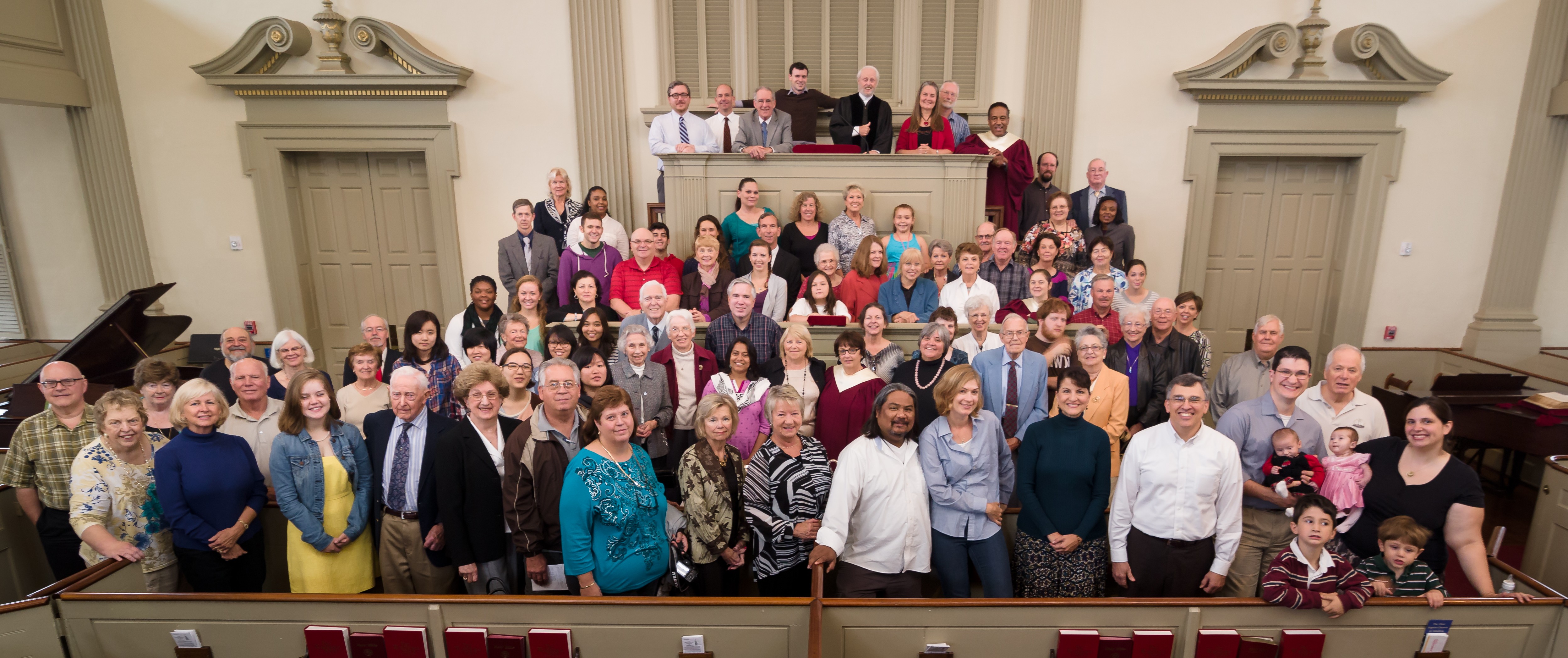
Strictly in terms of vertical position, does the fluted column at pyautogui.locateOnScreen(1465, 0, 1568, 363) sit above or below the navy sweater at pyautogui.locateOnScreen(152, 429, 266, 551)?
above

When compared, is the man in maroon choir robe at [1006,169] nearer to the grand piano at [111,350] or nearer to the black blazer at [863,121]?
the black blazer at [863,121]

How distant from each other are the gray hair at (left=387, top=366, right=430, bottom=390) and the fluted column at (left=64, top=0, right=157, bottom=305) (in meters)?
6.31

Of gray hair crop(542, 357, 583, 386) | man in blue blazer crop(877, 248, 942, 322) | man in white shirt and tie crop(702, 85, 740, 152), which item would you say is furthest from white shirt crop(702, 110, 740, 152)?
gray hair crop(542, 357, 583, 386)

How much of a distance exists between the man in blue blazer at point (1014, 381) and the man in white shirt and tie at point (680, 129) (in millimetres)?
3236

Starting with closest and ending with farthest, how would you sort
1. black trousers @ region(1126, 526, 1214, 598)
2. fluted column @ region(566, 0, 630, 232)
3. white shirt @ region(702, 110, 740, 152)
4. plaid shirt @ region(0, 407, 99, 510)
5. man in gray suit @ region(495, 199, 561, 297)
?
black trousers @ region(1126, 526, 1214, 598), plaid shirt @ region(0, 407, 99, 510), man in gray suit @ region(495, 199, 561, 297), white shirt @ region(702, 110, 740, 152), fluted column @ region(566, 0, 630, 232)

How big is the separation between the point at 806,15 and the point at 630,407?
5780 millimetres

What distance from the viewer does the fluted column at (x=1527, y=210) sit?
266 inches

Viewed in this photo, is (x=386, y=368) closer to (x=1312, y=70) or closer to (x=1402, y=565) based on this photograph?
(x=1402, y=565)

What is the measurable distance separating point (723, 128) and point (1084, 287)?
3361 mm

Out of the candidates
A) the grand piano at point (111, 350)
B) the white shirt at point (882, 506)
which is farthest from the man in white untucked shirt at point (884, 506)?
the grand piano at point (111, 350)

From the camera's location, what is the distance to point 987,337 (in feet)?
14.1

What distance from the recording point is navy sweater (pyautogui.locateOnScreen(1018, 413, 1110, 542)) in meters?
3.06

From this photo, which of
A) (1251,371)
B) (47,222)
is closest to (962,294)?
(1251,371)

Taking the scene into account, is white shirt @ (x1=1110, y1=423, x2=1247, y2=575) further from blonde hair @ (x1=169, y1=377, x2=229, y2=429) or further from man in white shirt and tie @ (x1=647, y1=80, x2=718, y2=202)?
man in white shirt and tie @ (x1=647, y1=80, x2=718, y2=202)
